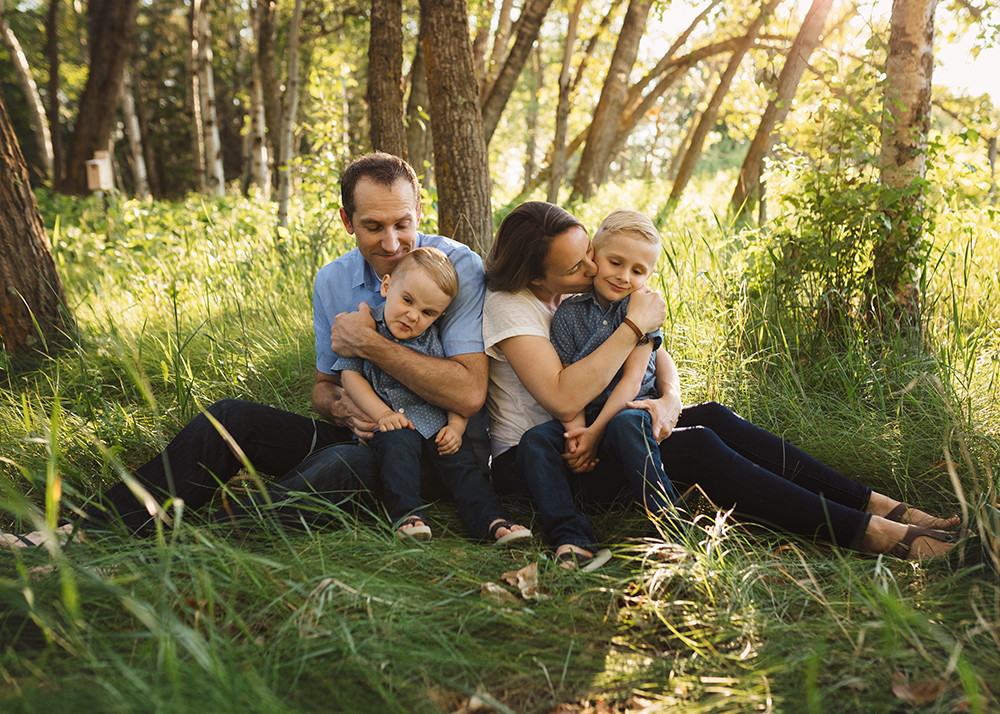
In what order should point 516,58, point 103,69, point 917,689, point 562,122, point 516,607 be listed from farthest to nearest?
point 103,69, point 562,122, point 516,58, point 516,607, point 917,689

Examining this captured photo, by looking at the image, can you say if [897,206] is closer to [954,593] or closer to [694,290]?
[694,290]

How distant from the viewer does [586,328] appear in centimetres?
247

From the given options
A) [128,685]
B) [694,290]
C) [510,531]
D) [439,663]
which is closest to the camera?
[128,685]

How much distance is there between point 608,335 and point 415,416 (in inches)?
29.4

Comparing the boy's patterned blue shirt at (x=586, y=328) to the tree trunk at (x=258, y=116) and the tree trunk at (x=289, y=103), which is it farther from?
the tree trunk at (x=258, y=116)

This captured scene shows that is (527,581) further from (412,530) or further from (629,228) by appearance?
(629,228)

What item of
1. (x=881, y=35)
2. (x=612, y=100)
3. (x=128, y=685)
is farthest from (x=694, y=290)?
(x=612, y=100)

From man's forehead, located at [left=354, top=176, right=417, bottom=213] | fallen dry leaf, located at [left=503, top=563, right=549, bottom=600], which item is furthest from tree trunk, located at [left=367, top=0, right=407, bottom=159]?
fallen dry leaf, located at [left=503, top=563, right=549, bottom=600]

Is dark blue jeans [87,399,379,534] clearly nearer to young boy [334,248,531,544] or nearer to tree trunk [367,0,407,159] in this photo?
young boy [334,248,531,544]

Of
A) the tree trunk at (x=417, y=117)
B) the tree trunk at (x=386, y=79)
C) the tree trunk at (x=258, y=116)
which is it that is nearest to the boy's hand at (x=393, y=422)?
the tree trunk at (x=386, y=79)

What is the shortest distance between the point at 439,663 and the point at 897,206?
10.1ft

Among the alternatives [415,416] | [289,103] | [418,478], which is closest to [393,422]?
[415,416]

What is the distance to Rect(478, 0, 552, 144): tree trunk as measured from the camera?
674cm

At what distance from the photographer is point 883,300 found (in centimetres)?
346
